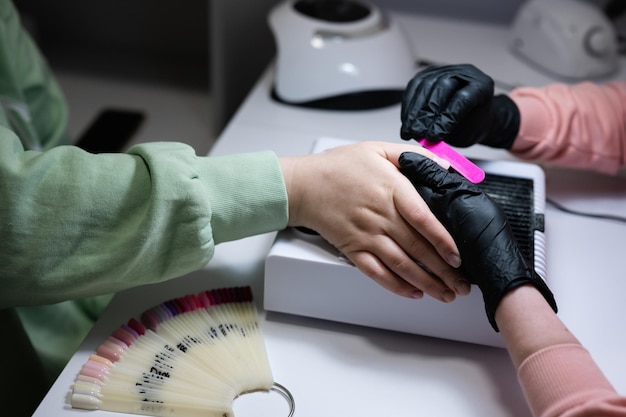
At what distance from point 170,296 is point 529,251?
390 mm

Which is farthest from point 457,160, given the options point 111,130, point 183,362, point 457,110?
point 111,130

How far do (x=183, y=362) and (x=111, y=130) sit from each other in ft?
2.80

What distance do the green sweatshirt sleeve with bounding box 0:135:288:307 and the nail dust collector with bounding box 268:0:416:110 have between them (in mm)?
427

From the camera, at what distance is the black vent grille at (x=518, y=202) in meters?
0.69

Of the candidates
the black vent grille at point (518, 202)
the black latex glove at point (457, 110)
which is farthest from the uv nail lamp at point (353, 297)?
the black latex glove at point (457, 110)

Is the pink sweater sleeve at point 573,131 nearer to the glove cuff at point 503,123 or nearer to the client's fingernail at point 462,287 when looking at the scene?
the glove cuff at point 503,123

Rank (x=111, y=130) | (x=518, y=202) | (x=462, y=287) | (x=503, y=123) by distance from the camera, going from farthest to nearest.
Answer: (x=111, y=130)
(x=503, y=123)
(x=518, y=202)
(x=462, y=287)

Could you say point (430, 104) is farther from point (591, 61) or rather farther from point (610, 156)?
point (591, 61)

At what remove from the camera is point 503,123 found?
870 millimetres

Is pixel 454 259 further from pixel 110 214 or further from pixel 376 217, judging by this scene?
pixel 110 214

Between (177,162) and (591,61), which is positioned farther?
(591,61)

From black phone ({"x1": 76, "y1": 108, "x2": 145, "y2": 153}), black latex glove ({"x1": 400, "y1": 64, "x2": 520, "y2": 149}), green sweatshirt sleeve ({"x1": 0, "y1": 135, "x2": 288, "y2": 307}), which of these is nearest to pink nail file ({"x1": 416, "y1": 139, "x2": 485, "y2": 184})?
black latex glove ({"x1": 400, "y1": 64, "x2": 520, "y2": 149})

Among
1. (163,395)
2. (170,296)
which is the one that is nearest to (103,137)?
(170,296)

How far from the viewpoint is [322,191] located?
27.5 inches
